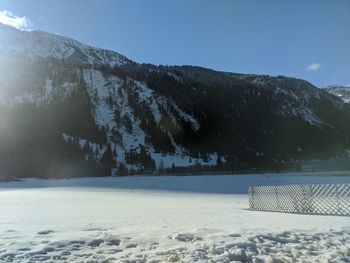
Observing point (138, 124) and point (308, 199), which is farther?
point (138, 124)

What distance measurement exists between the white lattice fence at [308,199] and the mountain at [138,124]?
84.7 m

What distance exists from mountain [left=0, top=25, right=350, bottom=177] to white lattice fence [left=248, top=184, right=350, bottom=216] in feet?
278

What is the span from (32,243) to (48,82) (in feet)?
532

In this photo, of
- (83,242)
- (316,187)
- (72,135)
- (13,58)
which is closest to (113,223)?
(83,242)

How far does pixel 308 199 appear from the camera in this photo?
20375 mm

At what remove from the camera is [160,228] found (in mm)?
12117

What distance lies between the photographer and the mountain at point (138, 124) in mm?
124938

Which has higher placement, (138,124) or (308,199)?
(138,124)

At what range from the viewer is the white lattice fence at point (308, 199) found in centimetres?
1925

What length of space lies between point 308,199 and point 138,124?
13659 cm

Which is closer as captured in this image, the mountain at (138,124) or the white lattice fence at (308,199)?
the white lattice fence at (308,199)

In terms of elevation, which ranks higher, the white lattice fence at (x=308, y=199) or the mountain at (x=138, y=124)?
the mountain at (x=138, y=124)

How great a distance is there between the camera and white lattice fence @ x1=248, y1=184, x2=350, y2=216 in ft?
63.2

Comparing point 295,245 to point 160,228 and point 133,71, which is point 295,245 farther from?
point 133,71
